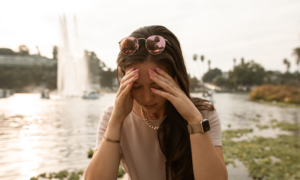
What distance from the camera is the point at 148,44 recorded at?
1697mm

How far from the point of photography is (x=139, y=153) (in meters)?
1.87

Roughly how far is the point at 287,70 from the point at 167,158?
83023mm

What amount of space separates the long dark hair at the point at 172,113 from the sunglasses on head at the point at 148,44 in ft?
0.11

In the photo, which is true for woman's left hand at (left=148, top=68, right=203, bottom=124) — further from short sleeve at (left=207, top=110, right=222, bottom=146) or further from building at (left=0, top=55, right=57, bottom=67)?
building at (left=0, top=55, right=57, bottom=67)

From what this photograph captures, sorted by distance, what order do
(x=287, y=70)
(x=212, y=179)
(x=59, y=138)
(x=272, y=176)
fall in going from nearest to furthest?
(x=212, y=179) < (x=272, y=176) < (x=59, y=138) < (x=287, y=70)

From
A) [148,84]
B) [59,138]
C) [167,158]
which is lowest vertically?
[59,138]

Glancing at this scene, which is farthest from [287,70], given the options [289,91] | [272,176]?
[272,176]

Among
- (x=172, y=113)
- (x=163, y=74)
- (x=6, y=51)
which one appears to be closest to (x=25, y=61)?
(x=6, y=51)

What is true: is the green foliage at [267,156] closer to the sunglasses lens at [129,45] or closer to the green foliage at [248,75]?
the sunglasses lens at [129,45]

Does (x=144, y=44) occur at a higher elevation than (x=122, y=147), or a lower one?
higher

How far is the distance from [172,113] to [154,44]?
2.03 feet

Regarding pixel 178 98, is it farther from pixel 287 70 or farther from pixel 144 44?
pixel 287 70

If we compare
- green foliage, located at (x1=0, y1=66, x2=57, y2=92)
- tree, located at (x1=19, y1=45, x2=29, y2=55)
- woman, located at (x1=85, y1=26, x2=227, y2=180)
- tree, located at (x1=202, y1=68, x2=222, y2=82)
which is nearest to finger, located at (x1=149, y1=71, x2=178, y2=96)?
woman, located at (x1=85, y1=26, x2=227, y2=180)

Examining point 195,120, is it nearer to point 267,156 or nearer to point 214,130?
point 214,130
